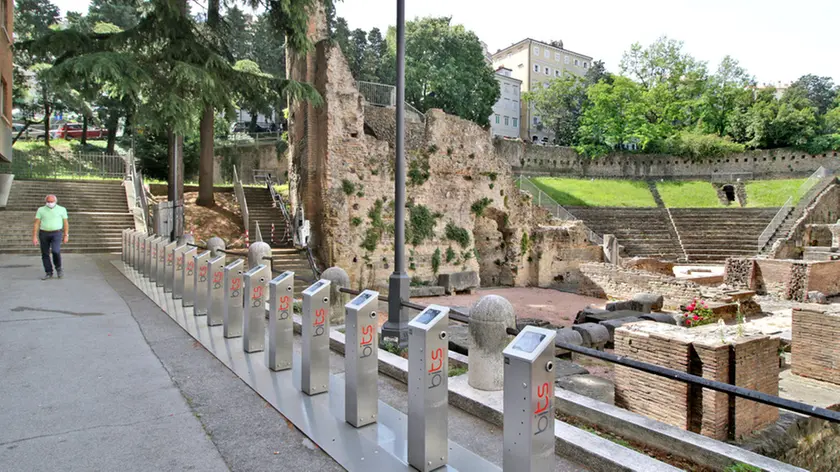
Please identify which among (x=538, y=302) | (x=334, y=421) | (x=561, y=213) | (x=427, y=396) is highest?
(x=561, y=213)

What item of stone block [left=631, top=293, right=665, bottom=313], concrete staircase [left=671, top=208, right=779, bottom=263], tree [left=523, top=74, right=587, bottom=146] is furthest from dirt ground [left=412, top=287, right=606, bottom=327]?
tree [left=523, top=74, right=587, bottom=146]

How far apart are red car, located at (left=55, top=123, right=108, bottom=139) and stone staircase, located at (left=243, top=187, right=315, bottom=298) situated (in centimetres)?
2892

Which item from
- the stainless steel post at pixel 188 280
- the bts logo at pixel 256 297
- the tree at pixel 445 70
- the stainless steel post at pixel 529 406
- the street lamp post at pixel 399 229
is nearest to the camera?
the stainless steel post at pixel 529 406

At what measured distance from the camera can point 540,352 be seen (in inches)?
115

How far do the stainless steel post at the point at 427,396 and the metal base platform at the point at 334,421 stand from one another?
130 mm

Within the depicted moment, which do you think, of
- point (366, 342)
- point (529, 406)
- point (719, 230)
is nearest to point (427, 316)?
point (366, 342)

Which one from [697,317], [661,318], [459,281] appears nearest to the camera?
[697,317]

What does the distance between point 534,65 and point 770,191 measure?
37.6m

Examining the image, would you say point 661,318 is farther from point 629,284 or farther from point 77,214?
point 77,214

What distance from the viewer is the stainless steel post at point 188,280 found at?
8.72 m

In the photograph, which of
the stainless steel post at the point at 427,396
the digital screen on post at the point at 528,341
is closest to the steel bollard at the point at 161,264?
the stainless steel post at the point at 427,396

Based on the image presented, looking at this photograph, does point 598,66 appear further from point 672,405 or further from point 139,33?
point 672,405

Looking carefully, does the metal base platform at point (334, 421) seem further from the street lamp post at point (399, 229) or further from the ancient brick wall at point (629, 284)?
the ancient brick wall at point (629, 284)

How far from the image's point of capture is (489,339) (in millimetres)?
4750
